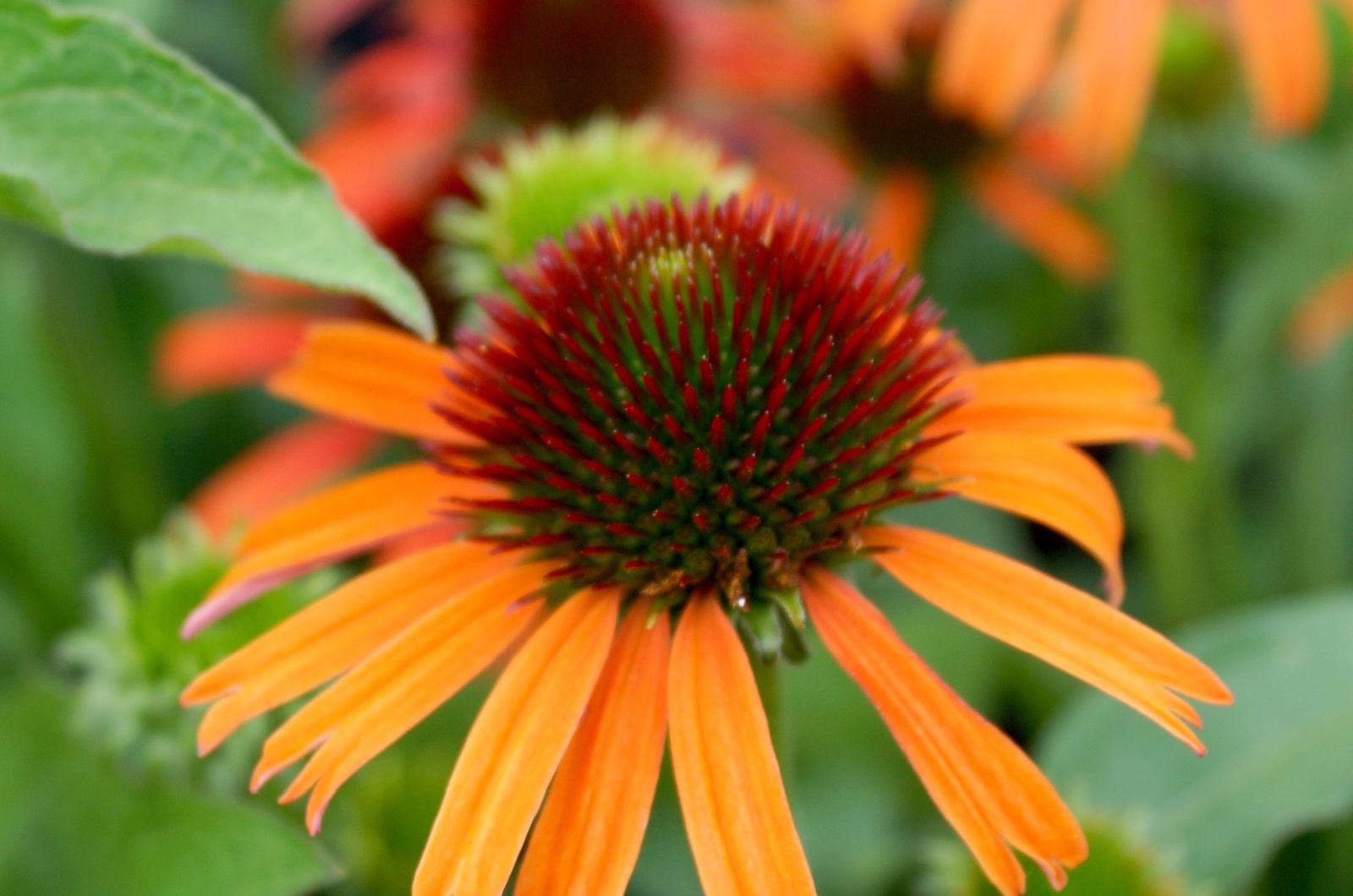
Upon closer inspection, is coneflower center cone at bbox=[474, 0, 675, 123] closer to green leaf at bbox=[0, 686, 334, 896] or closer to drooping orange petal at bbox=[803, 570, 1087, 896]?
green leaf at bbox=[0, 686, 334, 896]

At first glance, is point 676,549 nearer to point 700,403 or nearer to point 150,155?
point 700,403

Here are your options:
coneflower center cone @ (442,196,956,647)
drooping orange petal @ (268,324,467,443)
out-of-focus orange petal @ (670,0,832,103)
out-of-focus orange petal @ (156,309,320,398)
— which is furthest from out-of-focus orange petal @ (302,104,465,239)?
coneflower center cone @ (442,196,956,647)

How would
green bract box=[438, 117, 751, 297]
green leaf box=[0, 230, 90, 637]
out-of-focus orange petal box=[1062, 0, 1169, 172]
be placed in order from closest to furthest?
green bract box=[438, 117, 751, 297] < out-of-focus orange petal box=[1062, 0, 1169, 172] < green leaf box=[0, 230, 90, 637]

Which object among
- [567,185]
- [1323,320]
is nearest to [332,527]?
[567,185]

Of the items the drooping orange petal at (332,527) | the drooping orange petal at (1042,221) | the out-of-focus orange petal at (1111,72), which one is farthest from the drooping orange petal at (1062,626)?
the drooping orange petal at (1042,221)

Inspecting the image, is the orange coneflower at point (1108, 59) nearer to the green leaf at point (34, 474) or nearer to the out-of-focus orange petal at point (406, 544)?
the out-of-focus orange petal at point (406, 544)

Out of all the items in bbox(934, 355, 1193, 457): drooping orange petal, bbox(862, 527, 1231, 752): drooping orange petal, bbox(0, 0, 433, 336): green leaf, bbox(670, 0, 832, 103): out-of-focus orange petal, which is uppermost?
bbox(0, 0, 433, 336): green leaf

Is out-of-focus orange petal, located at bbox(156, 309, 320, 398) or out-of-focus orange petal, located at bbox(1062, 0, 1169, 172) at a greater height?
out-of-focus orange petal, located at bbox(1062, 0, 1169, 172)
